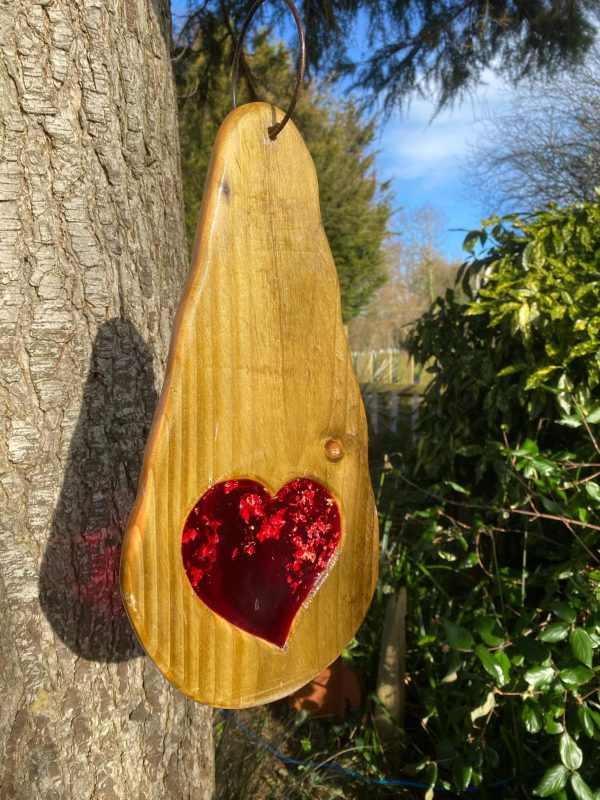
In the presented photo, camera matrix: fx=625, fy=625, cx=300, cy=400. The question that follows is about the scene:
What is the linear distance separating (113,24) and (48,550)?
961mm

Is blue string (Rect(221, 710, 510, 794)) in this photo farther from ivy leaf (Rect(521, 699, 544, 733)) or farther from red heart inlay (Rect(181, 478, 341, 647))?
red heart inlay (Rect(181, 478, 341, 647))

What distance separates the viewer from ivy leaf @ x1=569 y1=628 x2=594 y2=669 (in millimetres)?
1323

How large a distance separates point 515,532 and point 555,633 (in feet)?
3.15

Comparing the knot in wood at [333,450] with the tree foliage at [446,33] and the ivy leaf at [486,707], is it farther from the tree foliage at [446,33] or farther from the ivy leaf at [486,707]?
the tree foliage at [446,33]

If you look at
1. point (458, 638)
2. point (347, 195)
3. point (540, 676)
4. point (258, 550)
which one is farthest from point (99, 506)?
point (347, 195)

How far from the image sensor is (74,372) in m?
1.12

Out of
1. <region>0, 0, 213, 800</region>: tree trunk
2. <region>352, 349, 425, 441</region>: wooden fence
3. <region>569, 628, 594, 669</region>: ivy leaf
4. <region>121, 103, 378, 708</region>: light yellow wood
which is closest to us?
<region>121, 103, 378, 708</region>: light yellow wood

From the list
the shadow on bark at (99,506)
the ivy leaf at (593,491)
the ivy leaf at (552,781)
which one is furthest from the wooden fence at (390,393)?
the shadow on bark at (99,506)

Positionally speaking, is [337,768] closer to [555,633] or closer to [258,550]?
[555,633]

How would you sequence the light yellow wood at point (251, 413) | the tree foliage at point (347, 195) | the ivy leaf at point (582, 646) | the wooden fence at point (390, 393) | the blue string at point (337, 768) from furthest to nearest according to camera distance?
1. the tree foliage at point (347, 195)
2. the wooden fence at point (390, 393)
3. the blue string at point (337, 768)
4. the ivy leaf at point (582, 646)
5. the light yellow wood at point (251, 413)

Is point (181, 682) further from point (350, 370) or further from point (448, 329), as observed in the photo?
point (448, 329)

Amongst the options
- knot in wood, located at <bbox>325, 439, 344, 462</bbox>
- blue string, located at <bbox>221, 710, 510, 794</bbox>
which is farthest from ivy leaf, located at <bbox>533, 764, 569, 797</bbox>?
knot in wood, located at <bbox>325, 439, 344, 462</bbox>

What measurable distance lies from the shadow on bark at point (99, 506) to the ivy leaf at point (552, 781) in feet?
3.07

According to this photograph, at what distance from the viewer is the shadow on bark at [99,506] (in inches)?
44.4
